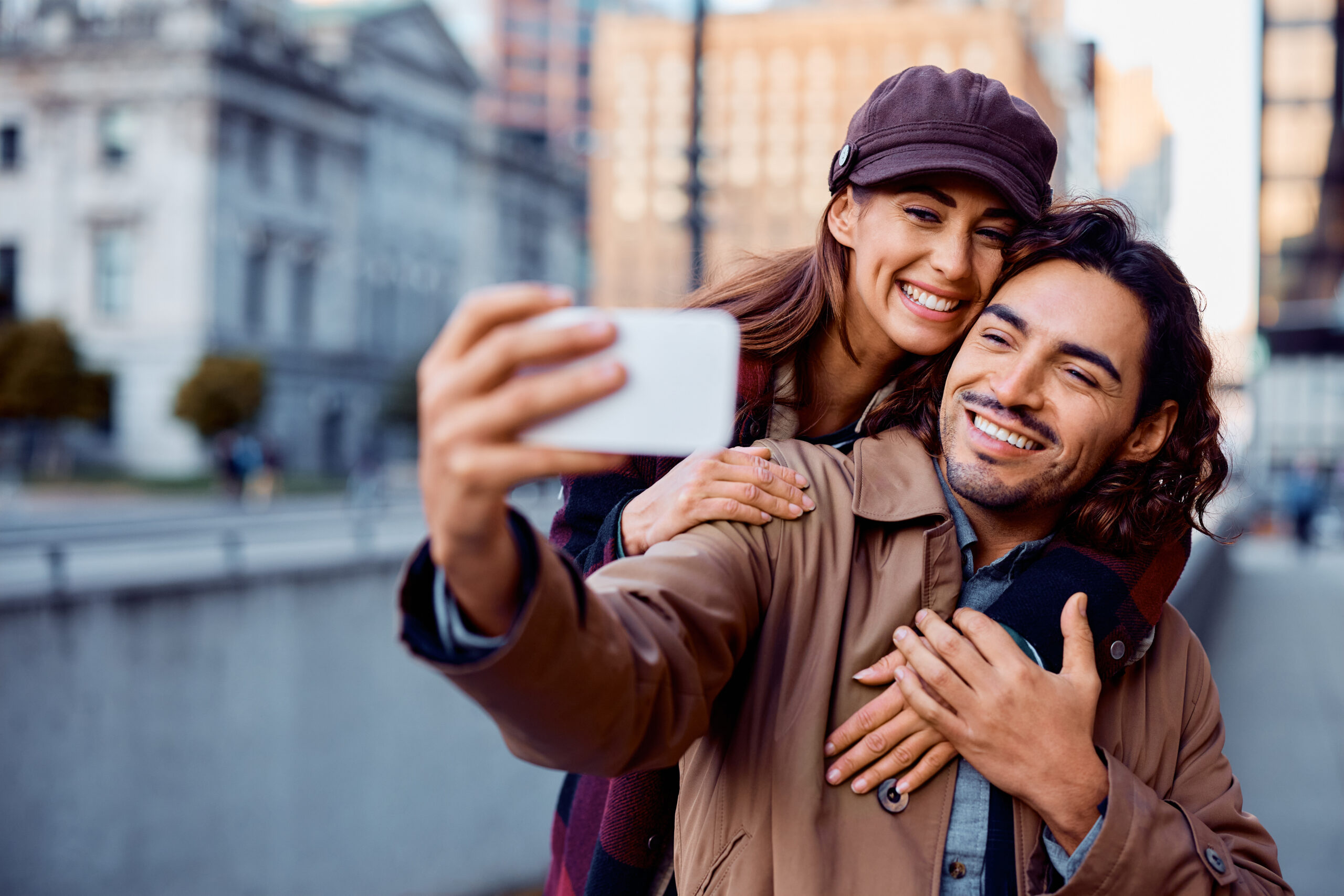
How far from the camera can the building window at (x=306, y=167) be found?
40.1m

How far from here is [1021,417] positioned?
204 cm

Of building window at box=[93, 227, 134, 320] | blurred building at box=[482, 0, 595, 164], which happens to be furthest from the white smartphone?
blurred building at box=[482, 0, 595, 164]

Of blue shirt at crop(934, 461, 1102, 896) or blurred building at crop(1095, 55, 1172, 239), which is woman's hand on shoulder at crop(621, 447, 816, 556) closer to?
blue shirt at crop(934, 461, 1102, 896)

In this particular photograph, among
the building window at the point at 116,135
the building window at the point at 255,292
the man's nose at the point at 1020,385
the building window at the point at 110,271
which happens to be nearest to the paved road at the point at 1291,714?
the man's nose at the point at 1020,385

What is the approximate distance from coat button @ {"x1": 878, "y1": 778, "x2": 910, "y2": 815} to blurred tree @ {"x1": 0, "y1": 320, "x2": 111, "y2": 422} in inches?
1322

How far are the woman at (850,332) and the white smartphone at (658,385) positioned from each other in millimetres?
810

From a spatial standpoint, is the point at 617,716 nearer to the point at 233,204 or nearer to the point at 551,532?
the point at 551,532

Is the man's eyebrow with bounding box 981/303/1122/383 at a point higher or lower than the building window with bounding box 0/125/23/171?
lower

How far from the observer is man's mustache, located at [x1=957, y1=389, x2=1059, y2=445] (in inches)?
80.1

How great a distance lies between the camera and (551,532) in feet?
8.54

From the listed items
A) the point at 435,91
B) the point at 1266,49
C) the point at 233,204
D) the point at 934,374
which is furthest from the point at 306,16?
the point at 934,374

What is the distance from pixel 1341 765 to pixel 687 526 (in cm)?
805

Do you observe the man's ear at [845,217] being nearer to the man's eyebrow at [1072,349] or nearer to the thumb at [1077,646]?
the man's eyebrow at [1072,349]

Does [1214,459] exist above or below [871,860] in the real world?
above
